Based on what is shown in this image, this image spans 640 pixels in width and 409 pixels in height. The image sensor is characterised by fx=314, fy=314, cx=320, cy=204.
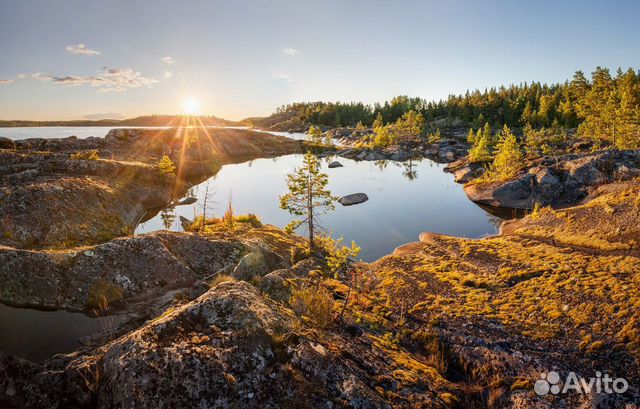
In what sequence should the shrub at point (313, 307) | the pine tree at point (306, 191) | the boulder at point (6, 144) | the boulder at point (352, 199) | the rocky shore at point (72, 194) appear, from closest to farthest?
the shrub at point (313, 307) → the rocky shore at point (72, 194) → the pine tree at point (306, 191) → the boulder at point (352, 199) → the boulder at point (6, 144)

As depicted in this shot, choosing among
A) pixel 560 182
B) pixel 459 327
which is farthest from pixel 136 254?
pixel 560 182

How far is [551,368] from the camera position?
46.6ft

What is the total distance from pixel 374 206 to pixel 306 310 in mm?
44238

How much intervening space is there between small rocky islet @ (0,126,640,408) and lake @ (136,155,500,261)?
15.4ft

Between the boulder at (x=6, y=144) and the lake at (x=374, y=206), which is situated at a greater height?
the boulder at (x=6, y=144)

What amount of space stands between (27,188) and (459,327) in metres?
40.3

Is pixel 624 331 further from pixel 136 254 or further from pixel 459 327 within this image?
pixel 136 254

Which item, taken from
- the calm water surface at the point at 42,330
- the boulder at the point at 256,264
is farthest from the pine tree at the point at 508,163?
the calm water surface at the point at 42,330

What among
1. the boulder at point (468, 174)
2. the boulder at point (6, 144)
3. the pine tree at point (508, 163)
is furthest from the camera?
the boulder at point (468, 174)

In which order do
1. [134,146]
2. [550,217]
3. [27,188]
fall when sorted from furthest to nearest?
[134,146] → [550,217] → [27,188]

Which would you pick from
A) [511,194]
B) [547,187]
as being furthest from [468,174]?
[547,187]

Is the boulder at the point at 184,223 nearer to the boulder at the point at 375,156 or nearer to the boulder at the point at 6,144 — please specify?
the boulder at the point at 6,144

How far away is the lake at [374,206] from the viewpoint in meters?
43.4

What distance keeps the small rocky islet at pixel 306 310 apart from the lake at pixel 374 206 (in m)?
4.69
